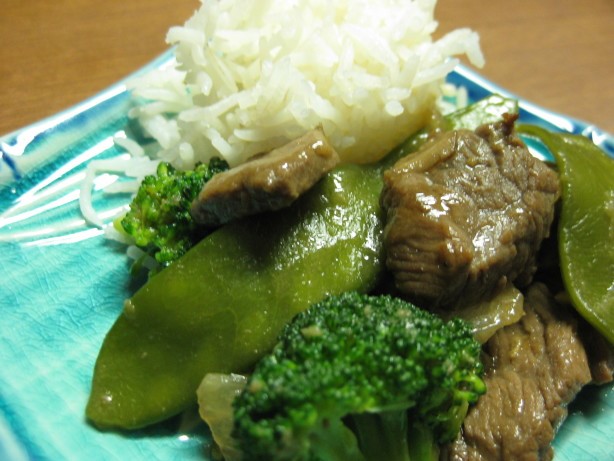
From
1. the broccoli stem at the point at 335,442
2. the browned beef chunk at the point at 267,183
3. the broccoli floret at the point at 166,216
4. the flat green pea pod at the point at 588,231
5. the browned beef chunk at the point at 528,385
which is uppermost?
the browned beef chunk at the point at 267,183

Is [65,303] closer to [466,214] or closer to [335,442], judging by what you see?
[335,442]

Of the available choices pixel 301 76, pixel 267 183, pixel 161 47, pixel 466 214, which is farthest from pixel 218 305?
pixel 161 47

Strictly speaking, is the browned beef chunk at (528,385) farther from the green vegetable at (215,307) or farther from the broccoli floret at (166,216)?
the broccoli floret at (166,216)

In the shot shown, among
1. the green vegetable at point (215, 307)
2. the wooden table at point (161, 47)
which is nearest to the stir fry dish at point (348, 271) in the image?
the green vegetable at point (215, 307)

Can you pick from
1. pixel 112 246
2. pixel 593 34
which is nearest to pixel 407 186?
pixel 112 246

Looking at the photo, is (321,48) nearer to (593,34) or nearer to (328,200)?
(328,200)

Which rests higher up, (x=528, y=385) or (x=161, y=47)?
(x=161, y=47)
